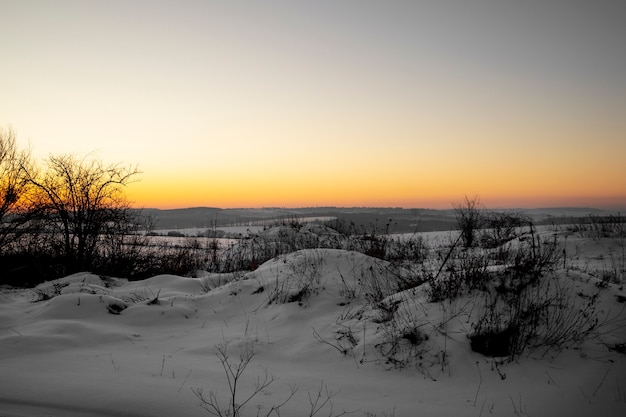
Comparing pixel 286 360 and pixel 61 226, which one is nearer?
pixel 286 360

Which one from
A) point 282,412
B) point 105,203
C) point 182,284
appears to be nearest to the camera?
point 282,412

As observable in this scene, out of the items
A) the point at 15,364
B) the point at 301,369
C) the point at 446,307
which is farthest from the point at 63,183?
the point at 446,307

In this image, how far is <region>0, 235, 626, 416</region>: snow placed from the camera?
305 cm

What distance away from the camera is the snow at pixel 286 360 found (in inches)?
120

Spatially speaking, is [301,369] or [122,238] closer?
[301,369]

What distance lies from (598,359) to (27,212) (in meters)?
15.1

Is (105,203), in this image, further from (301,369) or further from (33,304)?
(301,369)

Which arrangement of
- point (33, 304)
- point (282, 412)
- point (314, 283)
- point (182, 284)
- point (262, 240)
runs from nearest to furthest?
point (282, 412)
point (33, 304)
point (314, 283)
point (182, 284)
point (262, 240)

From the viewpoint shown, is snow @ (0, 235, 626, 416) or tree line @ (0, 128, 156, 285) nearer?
snow @ (0, 235, 626, 416)

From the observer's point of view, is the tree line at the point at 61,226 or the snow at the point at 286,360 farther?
the tree line at the point at 61,226

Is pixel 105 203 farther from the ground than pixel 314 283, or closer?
farther from the ground

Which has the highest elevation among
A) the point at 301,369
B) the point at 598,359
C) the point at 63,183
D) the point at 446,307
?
the point at 63,183

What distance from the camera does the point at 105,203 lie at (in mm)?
12094

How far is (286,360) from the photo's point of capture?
4223 millimetres
